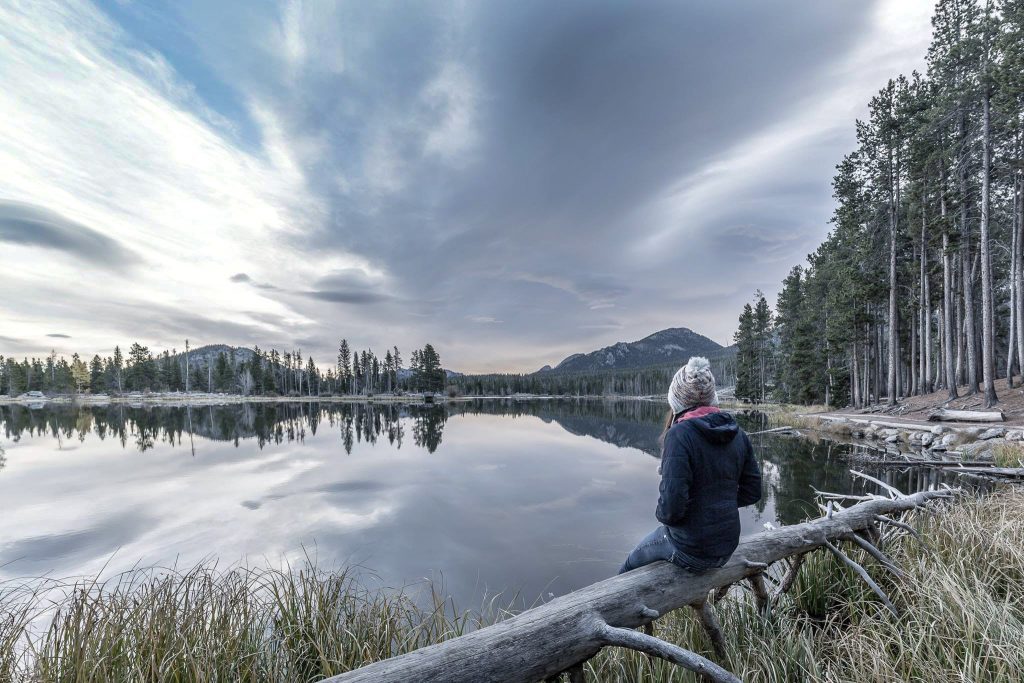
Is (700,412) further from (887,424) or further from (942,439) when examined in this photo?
(887,424)

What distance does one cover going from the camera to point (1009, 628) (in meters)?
2.51

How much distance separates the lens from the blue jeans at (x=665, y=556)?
2.79 m

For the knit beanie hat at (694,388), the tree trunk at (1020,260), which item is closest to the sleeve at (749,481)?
the knit beanie hat at (694,388)

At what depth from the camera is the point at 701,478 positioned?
265cm

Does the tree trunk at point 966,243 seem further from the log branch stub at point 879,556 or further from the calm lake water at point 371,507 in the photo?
the log branch stub at point 879,556

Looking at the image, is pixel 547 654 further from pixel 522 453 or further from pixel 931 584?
pixel 522 453

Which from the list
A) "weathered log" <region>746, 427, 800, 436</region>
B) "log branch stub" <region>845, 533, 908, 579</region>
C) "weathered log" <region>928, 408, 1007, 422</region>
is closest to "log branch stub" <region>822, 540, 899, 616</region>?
"log branch stub" <region>845, 533, 908, 579</region>

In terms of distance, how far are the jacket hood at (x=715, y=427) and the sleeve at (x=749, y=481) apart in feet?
0.71

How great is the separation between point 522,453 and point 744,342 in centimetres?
3889

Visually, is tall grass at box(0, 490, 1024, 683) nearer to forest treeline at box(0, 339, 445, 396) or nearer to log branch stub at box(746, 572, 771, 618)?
log branch stub at box(746, 572, 771, 618)

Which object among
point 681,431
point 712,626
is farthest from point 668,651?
point 712,626

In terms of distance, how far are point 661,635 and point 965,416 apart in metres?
18.8

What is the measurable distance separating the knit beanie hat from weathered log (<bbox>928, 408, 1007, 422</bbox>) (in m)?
18.7

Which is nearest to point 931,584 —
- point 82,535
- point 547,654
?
point 547,654
